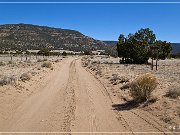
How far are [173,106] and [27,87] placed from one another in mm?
10758

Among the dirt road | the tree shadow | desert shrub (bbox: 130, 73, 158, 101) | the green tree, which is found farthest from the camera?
the green tree

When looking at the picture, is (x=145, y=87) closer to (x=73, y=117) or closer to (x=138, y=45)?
(x=73, y=117)

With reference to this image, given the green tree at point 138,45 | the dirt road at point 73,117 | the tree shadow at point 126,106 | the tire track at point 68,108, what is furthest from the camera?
the green tree at point 138,45

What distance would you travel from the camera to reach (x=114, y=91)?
20734 mm

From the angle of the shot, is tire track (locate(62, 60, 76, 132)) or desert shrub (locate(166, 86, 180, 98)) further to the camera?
desert shrub (locate(166, 86, 180, 98))

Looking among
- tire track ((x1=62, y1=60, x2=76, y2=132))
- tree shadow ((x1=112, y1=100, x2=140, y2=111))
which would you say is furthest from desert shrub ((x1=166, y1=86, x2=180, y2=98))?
tire track ((x1=62, y1=60, x2=76, y2=132))

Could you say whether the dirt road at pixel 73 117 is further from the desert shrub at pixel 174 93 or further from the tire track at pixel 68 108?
the desert shrub at pixel 174 93

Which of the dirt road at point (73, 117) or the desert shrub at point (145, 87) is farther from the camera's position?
the desert shrub at point (145, 87)

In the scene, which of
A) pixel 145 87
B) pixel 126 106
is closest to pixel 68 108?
pixel 126 106

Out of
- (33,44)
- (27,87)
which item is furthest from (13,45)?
(27,87)

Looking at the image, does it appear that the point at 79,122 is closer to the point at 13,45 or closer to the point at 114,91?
the point at 114,91

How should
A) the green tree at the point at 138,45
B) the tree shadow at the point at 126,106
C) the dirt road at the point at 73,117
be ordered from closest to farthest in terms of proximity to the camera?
the dirt road at the point at 73,117 < the tree shadow at the point at 126,106 < the green tree at the point at 138,45

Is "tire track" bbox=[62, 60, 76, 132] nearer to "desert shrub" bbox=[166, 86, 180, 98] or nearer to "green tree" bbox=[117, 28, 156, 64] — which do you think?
"desert shrub" bbox=[166, 86, 180, 98]

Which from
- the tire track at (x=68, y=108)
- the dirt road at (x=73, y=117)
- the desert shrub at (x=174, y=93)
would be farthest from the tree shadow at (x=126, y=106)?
the tire track at (x=68, y=108)
